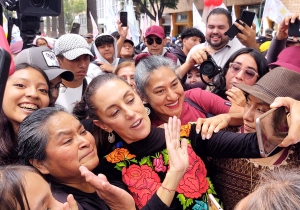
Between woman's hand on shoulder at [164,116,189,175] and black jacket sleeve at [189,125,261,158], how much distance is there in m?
0.21

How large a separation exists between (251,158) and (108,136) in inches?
Answer: 31.4

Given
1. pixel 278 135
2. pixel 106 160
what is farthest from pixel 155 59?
pixel 278 135

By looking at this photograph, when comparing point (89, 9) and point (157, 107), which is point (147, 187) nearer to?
point (157, 107)

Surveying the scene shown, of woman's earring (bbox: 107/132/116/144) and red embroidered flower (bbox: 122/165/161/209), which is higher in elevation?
woman's earring (bbox: 107/132/116/144)

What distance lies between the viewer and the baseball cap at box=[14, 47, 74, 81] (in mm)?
2100

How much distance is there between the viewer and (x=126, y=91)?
167cm

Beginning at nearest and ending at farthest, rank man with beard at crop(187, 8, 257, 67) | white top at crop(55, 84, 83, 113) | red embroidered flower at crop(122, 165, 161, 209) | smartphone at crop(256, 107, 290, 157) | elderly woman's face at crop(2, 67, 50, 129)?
smartphone at crop(256, 107, 290, 157), red embroidered flower at crop(122, 165, 161, 209), elderly woman's face at crop(2, 67, 50, 129), white top at crop(55, 84, 83, 113), man with beard at crop(187, 8, 257, 67)

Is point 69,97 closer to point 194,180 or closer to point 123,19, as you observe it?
point 194,180

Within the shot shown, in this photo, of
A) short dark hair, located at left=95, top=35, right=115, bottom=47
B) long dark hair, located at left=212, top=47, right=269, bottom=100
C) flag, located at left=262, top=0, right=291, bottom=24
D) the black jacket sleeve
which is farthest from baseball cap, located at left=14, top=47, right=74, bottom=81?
flag, located at left=262, top=0, right=291, bottom=24

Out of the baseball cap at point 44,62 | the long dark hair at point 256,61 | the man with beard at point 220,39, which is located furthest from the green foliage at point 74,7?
the long dark hair at point 256,61

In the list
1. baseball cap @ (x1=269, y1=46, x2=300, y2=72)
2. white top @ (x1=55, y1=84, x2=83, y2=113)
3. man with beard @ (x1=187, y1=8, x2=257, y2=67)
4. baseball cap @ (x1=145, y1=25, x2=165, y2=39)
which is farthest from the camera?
baseball cap @ (x1=145, y1=25, x2=165, y2=39)

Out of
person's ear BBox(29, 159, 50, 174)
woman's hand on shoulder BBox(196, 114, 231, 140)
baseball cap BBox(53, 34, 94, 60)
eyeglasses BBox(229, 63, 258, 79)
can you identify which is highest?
baseball cap BBox(53, 34, 94, 60)

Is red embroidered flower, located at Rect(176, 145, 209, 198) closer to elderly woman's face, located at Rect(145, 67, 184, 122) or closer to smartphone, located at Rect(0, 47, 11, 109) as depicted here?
elderly woman's face, located at Rect(145, 67, 184, 122)

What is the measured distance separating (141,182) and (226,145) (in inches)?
18.6
